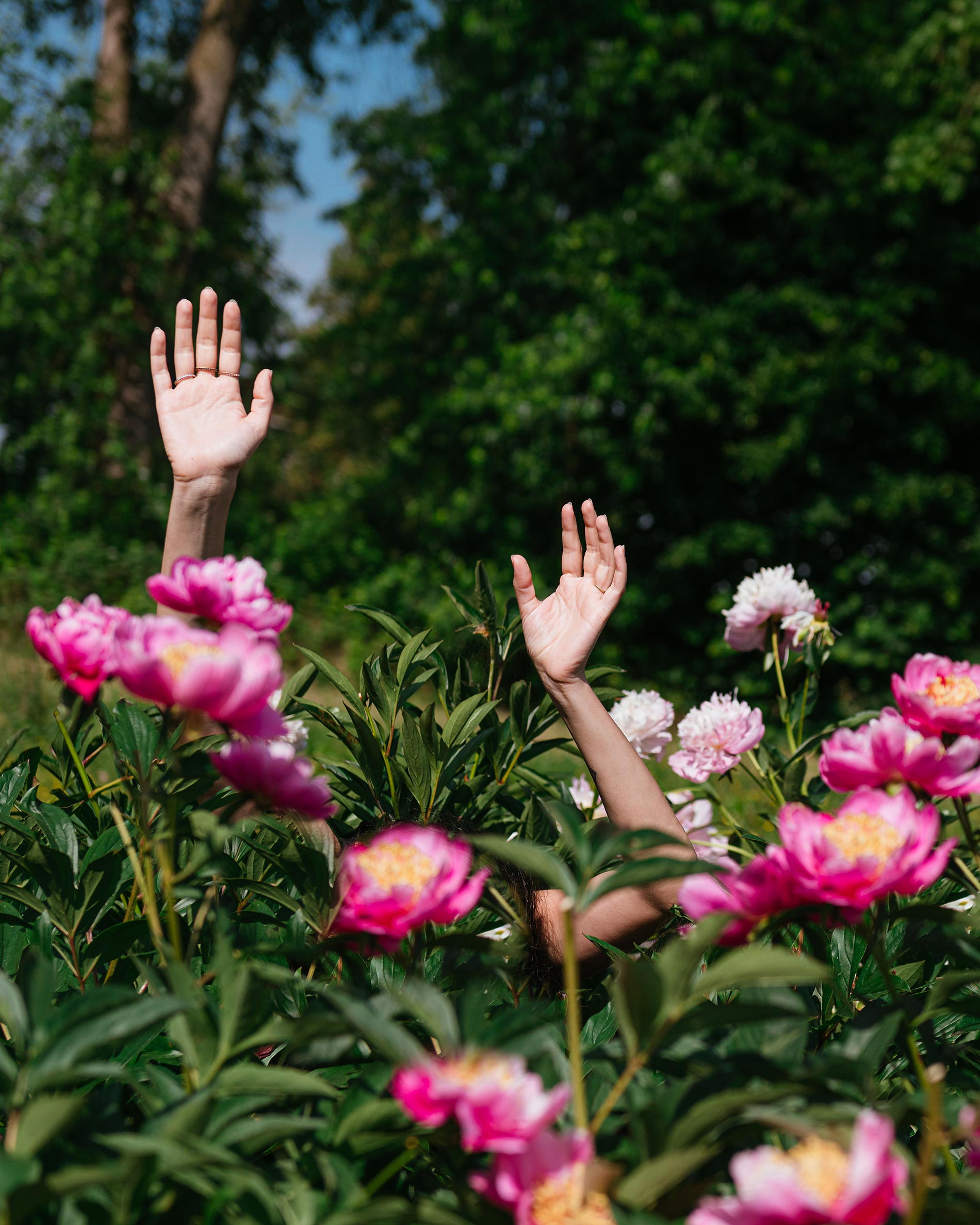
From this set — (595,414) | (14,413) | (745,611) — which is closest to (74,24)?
(14,413)

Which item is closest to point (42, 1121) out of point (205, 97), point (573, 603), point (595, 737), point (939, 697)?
point (939, 697)

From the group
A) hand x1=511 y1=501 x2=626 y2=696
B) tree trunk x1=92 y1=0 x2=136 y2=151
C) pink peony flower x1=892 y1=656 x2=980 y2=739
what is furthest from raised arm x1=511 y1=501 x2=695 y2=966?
tree trunk x1=92 y1=0 x2=136 y2=151

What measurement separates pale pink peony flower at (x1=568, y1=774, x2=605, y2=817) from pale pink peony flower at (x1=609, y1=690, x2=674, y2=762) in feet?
0.38

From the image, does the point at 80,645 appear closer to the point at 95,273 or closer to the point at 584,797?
the point at 584,797

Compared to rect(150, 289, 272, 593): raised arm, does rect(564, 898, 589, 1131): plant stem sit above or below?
below

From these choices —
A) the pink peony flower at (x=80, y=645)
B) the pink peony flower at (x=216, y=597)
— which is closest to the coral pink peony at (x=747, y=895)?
the pink peony flower at (x=216, y=597)

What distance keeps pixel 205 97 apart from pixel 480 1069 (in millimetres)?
9865

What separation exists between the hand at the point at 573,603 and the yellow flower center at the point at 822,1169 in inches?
34.8

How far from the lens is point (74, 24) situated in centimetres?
927

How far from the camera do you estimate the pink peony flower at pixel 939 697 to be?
838 millimetres

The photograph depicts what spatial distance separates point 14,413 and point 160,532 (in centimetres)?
190

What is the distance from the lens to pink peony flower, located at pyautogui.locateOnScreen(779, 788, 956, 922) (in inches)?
25.2

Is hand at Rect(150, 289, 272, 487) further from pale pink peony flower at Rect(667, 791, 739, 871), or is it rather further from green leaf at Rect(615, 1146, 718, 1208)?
green leaf at Rect(615, 1146, 718, 1208)

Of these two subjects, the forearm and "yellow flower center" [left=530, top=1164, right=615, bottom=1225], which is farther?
the forearm
